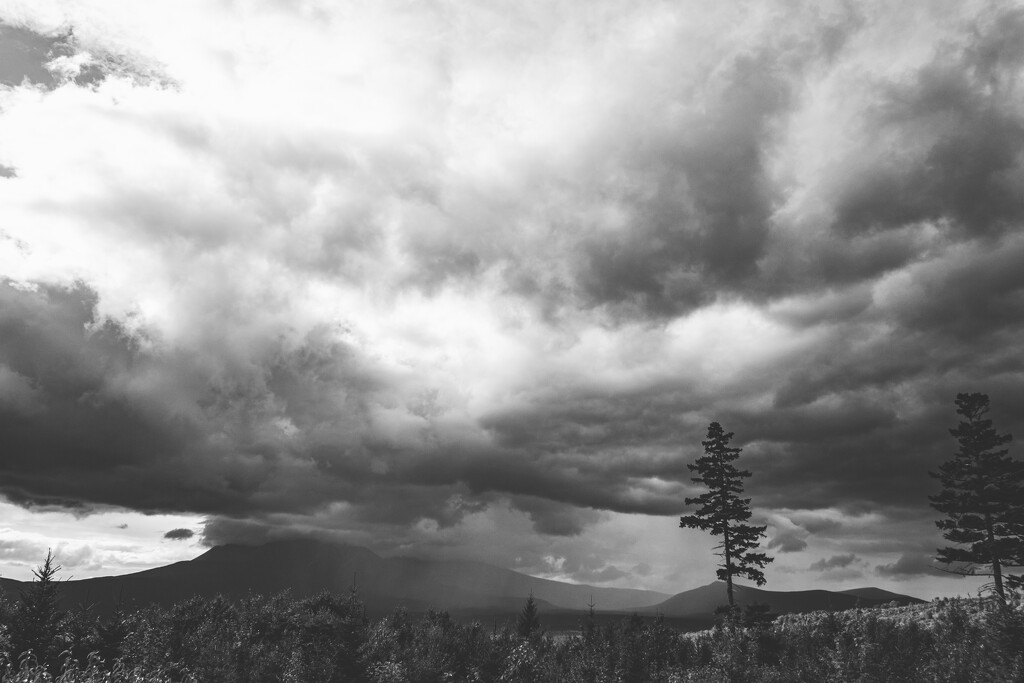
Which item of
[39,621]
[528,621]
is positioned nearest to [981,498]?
[528,621]

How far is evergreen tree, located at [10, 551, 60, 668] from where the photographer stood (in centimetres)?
2806

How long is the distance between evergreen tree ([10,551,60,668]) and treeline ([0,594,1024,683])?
124mm

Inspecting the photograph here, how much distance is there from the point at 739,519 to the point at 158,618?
43092mm

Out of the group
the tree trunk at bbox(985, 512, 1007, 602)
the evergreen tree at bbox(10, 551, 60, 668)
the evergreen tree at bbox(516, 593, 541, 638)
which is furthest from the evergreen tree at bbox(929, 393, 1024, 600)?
the evergreen tree at bbox(10, 551, 60, 668)

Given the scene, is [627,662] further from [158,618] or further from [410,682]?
[158,618]

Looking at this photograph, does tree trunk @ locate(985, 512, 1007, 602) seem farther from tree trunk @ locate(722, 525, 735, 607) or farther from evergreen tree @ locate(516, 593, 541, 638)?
evergreen tree @ locate(516, 593, 541, 638)

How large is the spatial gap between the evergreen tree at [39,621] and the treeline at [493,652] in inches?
4.9

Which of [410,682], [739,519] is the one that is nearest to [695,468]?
[739,519]

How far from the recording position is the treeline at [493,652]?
2597cm

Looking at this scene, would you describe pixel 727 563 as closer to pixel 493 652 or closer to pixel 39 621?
pixel 493 652

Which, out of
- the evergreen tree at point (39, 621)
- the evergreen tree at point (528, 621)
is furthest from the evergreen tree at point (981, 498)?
the evergreen tree at point (39, 621)

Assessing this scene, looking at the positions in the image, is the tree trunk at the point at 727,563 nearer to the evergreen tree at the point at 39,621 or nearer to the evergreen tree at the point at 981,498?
the evergreen tree at the point at 981,498

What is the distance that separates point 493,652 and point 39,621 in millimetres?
23012

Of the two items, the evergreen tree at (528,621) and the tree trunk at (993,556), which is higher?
the tree trunk at (993,556)
